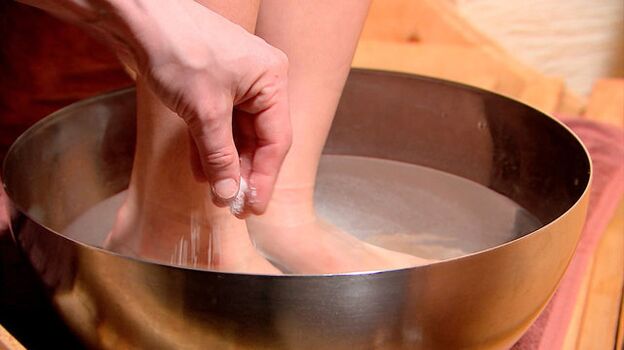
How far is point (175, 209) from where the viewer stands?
58 centimetres

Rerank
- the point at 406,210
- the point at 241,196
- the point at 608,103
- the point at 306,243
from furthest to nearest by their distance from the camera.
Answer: the point at 608,103
the point at 406,210
the point at 306,243
the point at 241,196

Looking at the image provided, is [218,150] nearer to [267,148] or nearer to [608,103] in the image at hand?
[267,148]

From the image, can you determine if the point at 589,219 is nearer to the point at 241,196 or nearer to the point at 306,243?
the point at 306,243

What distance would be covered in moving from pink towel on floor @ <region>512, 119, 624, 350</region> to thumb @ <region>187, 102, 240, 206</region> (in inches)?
11.0

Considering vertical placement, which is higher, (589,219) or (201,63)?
(201,63)

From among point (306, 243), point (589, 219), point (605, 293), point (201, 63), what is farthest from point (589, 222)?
point (201, 63)

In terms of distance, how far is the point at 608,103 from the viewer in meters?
1.20

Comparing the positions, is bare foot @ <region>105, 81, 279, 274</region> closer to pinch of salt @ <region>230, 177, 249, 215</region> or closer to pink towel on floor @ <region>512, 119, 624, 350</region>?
pinch of salt @ <region>230, 177, 249, 215</region>

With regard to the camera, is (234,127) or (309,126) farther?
(309,126)

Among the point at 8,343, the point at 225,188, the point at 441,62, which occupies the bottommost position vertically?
the point at 441,62

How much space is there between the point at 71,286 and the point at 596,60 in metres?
1.16

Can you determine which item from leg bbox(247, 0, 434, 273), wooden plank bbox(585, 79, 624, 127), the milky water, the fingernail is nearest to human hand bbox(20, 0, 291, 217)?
the fingernail

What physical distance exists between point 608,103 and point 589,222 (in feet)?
1.49

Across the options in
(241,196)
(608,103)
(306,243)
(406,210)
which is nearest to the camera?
(241,196)
